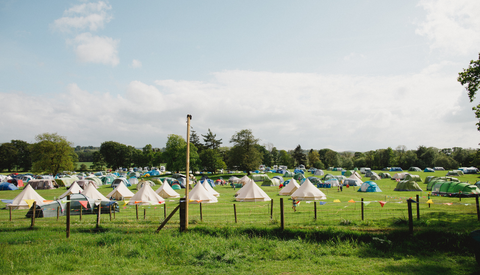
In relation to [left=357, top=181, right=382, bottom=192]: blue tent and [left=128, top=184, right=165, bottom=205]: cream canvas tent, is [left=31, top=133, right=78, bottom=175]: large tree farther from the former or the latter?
[left=357, top=181, right=382, bottom=192]: blue tent

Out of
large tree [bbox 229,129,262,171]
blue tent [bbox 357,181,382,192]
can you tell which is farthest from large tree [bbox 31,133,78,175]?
blue tent [bbox 357,181,382,192]

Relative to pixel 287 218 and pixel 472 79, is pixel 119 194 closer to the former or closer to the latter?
pixel 287 218

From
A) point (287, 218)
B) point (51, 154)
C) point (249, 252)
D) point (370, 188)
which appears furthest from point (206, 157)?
point (249, 252)

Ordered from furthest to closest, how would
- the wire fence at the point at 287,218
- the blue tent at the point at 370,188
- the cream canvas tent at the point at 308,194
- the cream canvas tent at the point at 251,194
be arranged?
the blue tent at the point at 370,188, the cream canvas tent at the point at 308,194, the cream canvas tent at the point at 251,194, the wire fence at the point at 287,218

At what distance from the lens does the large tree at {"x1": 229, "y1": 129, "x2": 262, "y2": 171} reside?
2628 inches

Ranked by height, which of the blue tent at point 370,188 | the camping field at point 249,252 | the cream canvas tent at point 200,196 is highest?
the camping field at point 249,252

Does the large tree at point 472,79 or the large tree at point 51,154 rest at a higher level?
the large tree at point 472,79

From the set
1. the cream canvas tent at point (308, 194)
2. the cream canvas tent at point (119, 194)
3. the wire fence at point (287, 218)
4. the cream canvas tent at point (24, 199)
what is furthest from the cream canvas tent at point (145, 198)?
the cream canvas tent at point (308, 194)

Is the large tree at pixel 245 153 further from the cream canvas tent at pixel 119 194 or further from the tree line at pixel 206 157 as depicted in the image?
the cream canvas tent at pixel 119 194

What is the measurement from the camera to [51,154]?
53.9m

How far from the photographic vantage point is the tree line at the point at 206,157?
55.1m

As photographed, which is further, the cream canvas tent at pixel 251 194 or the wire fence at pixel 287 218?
the cream canvas tent at pixel 251 194

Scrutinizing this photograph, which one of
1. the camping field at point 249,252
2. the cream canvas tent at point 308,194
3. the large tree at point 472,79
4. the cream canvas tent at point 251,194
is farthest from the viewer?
the cream canvas tent at point 308,194

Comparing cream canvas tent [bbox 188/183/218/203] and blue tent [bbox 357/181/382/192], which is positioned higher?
cream canvas tent [bbox 188/183/218/203]
